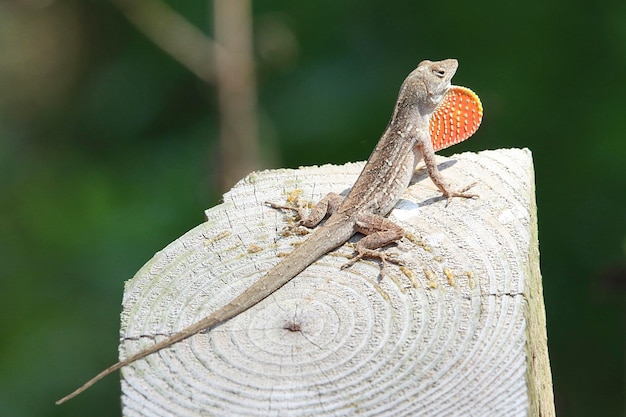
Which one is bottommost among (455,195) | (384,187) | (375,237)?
(375,237)

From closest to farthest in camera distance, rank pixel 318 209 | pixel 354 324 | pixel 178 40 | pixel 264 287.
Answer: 1. pixel 354 324
2. pixel 264 287
3. pixel 318 209
4. pixel 178 40

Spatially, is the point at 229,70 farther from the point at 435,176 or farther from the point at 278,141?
the point at 435,176

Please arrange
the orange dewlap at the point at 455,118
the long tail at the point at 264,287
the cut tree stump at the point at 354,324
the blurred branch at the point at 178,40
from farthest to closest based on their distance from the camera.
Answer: the blurred branch at the point at 178,40 < the orange dewlap at the point at 455,118 < the long tail at the point at 264,287 < the cut tree stump at the point at 354,324

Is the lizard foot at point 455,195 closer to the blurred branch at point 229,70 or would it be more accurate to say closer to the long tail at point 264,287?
the long tail at point 264,287

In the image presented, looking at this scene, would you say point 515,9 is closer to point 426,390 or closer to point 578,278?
point 578,278

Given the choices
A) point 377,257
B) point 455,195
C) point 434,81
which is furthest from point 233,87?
point 377,257

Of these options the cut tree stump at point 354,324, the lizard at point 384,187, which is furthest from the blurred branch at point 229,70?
the cut tree stump at point 354,324
